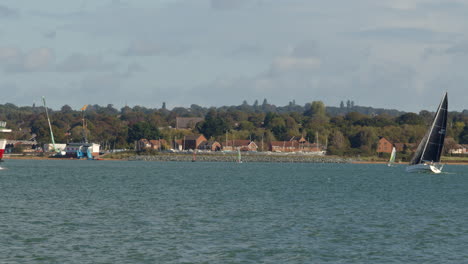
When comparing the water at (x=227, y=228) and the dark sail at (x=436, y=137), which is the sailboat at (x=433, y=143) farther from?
the water at (x=227, y=228)

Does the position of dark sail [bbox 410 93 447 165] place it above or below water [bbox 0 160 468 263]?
above

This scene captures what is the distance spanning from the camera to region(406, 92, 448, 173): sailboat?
348ft

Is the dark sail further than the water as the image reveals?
Yes

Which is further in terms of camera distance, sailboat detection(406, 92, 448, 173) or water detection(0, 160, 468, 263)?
sailboat detection(406, 92, 448, 173)

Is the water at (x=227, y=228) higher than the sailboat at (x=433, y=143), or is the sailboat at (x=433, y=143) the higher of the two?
the sailboat at (x=433, y=143)

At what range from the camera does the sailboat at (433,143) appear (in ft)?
348

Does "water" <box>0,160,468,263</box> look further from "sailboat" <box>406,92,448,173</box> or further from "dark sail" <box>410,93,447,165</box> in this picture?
"sailboat" <box>406,92,448,173</box>

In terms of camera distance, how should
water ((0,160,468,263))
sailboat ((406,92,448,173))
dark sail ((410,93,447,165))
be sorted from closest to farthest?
water ((0,160,468,263)), dark sail ((410,93,447,165)), sailboat ((406,92,448,173))

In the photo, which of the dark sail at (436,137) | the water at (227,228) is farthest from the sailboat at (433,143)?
the water at (227,228)

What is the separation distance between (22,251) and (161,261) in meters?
6.64

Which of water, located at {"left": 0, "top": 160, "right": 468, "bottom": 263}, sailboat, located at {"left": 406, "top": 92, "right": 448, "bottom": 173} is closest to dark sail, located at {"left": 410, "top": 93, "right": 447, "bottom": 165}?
sailboat, located at {"left": 406, "top": 92, "right": 448, "bottom": 173}

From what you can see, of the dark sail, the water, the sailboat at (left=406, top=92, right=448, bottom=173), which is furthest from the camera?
the sailboat at (left=406, top=92, right=448, bottom=173)

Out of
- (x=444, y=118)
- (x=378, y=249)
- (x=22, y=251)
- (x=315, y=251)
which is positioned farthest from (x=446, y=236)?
(x=444, y=118)

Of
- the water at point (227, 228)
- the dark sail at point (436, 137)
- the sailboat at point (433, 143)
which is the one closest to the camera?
the water at point (227, 228)
